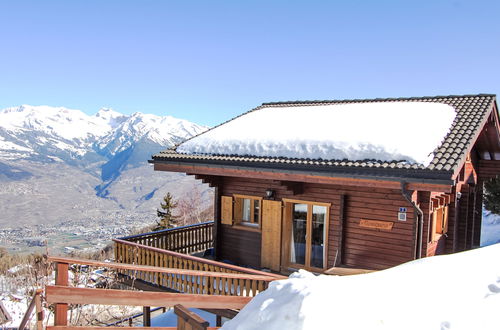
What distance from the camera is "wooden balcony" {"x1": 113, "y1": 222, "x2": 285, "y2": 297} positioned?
7.68 metres

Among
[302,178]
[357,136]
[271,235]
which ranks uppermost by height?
[357,136]

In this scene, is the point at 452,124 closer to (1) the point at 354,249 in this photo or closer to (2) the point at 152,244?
(1) the point at 354,249

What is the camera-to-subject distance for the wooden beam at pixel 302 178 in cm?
725

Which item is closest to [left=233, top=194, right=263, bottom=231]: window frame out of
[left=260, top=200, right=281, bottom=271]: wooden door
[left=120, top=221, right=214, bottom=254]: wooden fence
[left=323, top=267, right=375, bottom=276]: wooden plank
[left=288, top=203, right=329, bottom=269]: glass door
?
[left=260, top=200, right=281, bottom=271]: wooden door

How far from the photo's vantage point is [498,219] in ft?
70.5

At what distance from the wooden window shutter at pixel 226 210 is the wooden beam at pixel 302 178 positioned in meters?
1.25

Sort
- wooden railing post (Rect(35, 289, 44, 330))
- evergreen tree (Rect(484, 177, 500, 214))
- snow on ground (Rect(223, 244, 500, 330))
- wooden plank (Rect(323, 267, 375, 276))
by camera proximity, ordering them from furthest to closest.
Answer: evergreen tree (Rect(484, 177, 500, 214)) < wooden plank (Rect(323, 267, 375, 276)) < wooden railing post (Rect(35, 289, 44, 330)) < snow on ground (Rect(223, 244, 500, 330))

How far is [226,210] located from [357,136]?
166 inches

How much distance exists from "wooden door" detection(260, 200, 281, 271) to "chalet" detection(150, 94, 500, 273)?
3 centimetres

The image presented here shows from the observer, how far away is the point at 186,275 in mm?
8781

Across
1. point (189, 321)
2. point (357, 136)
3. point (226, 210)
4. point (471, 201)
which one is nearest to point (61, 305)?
point (189, 321)

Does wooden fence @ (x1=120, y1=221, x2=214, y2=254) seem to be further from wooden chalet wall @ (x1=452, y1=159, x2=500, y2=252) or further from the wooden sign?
wooden chalet wall @ (x1=452, y1=159, x2=500, y2=252)

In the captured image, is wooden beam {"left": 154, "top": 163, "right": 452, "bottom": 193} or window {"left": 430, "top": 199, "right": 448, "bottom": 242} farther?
window {"left": 430, "top": 199, "right": 448, "bottom": 242}

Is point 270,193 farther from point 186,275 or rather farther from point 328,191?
point 186,275
